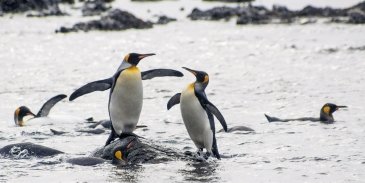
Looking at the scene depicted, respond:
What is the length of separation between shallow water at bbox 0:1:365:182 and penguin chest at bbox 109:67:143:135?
0.49 metres

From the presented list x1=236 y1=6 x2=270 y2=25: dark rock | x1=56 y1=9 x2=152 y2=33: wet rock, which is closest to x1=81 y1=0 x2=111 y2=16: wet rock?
x1=56 y1=9 x2=152 y2=33: wet rock

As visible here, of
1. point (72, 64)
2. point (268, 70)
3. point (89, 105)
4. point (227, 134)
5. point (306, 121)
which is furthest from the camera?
point (72, 64)

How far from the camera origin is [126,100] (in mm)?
10016

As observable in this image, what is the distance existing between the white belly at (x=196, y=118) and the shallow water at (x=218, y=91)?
37cm

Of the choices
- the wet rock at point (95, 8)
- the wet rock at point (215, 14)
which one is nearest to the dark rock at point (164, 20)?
the wet rock at point (215, 14)

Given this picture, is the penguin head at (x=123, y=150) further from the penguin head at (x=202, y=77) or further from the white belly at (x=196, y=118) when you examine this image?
the penguin head at (x=202, y=77)

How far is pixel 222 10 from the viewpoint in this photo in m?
35.3

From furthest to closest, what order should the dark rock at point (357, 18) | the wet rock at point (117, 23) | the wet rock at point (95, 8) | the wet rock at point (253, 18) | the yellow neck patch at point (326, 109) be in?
the wet rock at point (95, 8) → the wet rock at point (253, 18) → the wet rock at point (117, 23) → the dark rock at point (357, 18) → the yellow neck patch at point (326, 109)

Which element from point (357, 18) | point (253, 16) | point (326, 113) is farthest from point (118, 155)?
point (253, 16)

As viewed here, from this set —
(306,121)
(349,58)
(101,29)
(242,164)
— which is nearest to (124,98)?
(242,164)

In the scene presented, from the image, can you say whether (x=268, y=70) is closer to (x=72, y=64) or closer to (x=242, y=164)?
(x=72, y=64)

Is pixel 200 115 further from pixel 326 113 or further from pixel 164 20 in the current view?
pixel 164 20

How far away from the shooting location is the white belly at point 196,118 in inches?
395

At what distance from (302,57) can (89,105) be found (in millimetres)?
9008
